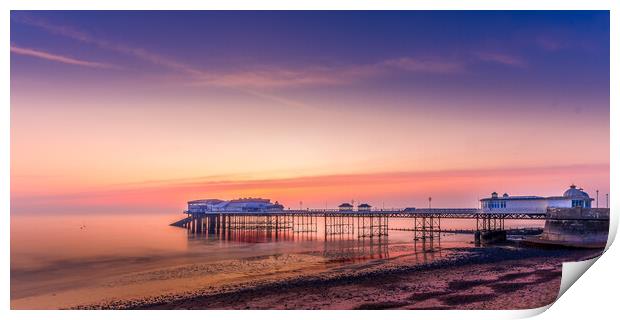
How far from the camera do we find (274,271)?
2144cm

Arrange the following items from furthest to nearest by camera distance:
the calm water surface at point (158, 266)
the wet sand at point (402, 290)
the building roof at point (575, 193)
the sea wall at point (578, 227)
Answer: the building roof at point (575, 193) → the sea wall at point (578, 227) → the calm water surface at point (158, 266) → the wet sand at point (402, 290)

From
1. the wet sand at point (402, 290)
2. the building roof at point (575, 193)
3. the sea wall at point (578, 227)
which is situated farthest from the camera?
the building roof at point (575, 193)

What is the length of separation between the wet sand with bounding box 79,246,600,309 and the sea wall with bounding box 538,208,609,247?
293cm

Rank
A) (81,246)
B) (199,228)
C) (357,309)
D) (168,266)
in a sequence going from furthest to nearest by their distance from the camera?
(199,228) → (81,246) → (168,266) → (357,309)

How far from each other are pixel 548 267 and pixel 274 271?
32.8 feet

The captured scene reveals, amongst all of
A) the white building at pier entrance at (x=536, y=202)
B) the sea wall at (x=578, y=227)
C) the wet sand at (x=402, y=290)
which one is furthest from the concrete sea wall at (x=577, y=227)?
the white building at pier entrance at (x=536, y=202)

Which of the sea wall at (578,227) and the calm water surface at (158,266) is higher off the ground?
the sea wall at (578,227)

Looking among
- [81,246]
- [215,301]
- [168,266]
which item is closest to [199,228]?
[81,246]

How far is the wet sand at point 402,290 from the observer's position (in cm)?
1407

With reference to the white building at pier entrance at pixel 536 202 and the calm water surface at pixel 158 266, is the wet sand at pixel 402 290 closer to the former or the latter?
the calm water surface at pixel 158 266

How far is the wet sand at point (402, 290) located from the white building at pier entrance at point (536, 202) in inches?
353

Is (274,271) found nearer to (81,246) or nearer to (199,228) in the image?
(81,246)

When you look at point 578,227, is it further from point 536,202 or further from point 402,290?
point 402,290
